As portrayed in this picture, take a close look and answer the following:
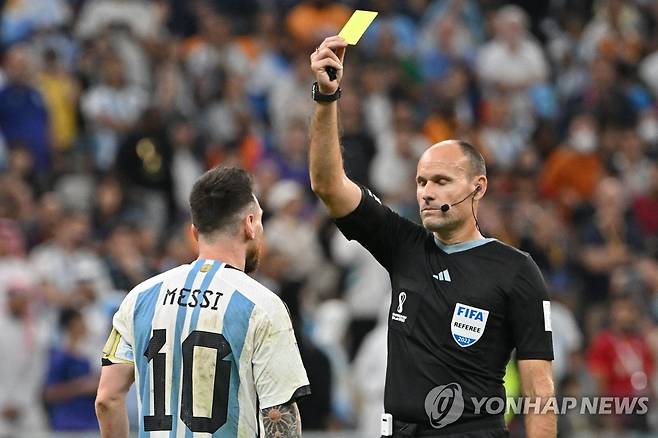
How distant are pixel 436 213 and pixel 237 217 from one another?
3.25 ft

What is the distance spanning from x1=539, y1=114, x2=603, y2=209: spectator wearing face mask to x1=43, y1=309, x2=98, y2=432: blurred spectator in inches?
241

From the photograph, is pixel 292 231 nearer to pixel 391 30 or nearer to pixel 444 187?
pixel 391 30

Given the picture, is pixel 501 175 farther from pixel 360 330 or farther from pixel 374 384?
pixel 374 384

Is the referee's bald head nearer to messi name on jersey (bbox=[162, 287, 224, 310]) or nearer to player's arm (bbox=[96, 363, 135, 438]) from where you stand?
messi name on jersey (bbox=[162, 287, 224, 310])

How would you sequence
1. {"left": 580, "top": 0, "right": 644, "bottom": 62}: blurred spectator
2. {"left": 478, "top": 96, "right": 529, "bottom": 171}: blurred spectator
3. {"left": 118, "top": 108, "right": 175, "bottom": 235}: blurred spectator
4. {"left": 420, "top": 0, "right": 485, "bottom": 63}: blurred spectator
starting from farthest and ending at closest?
1. {"left": 580, "top": 0, "right": 644, "bottom": 62}: blurred spectator
2. {"left": 420, "top": 0, "right": 485, "bottom": 63}: blurred spectator
3. {"left": 478, "top": 96, "right": 529, "bottom": 171}: blurred spectator
4. {"left": 118, "top": 108, "right": 175, "bottom": 235}: blurred spectator

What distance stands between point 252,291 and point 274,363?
310 mm

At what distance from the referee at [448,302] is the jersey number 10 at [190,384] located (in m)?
0.95

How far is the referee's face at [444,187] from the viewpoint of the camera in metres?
6.38

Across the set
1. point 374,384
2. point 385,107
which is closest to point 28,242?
point 374,384

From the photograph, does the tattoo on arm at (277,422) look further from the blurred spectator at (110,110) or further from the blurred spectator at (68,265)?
the blurred spectator at (110,110)

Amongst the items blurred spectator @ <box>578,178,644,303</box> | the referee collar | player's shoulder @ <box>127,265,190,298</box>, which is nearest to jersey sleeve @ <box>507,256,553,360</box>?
the referee collar

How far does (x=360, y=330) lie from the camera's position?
A: 45.5 ft

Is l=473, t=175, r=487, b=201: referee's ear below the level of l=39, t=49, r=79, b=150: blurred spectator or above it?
below

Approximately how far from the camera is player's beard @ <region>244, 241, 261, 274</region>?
5965mm
